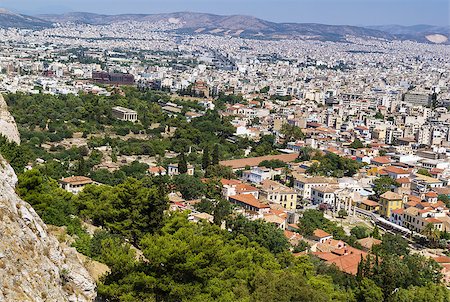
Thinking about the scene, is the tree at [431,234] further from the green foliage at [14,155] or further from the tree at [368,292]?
the green foliage at [14,155]

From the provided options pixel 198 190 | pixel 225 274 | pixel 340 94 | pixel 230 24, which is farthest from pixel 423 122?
pixel 230 24

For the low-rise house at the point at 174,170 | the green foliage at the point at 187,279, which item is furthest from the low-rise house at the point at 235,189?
the green foliage at the point at 187,279

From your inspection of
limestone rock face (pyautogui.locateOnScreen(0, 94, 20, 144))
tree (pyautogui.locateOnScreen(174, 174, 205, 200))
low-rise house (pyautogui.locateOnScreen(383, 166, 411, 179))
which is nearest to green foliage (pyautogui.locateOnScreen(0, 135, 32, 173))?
limestone rock face (pyautogui.locateOnScreen(0, 94, 20, 144))

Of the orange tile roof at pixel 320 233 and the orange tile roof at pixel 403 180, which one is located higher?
the orange tile roof at pixel 320 233

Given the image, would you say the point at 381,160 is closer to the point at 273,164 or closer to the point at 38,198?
the point at 273,164

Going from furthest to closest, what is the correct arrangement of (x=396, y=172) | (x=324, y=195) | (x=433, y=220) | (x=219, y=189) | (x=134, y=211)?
1. (x=396, y=172)
2. (x=324, y=195)
3. (x=219, y=189)
4. (x=433, y=220)
5. (x=134, y=211)

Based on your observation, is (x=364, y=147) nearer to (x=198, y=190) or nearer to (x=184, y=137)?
(x=184, y=137)

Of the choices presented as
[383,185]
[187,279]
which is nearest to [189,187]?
[383,185]
